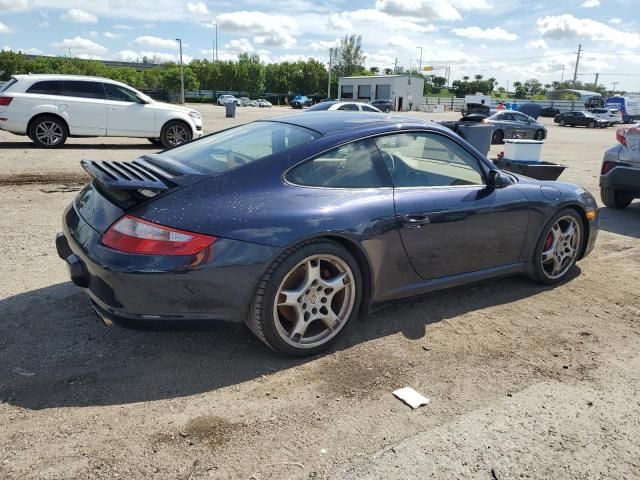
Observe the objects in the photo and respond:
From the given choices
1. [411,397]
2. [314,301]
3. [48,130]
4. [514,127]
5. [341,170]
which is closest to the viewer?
[411,397]

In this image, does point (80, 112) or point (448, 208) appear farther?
point (80, 112)

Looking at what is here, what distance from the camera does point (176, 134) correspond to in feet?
41.8

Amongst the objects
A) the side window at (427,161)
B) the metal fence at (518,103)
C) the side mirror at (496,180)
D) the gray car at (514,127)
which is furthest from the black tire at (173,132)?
the metal fence at (518,103)

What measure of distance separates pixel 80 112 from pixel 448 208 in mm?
10475

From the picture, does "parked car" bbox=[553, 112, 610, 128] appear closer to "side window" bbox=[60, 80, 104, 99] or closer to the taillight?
"side window" bbox=[60, 80, 104, 99]

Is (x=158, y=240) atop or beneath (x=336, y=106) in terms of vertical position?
beneath

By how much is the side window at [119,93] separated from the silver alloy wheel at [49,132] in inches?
51.1

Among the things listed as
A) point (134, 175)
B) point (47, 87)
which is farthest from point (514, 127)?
point (134, 175)

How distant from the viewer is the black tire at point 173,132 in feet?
41.3

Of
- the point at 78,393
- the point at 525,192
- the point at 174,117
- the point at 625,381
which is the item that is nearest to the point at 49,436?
the point at 78,393

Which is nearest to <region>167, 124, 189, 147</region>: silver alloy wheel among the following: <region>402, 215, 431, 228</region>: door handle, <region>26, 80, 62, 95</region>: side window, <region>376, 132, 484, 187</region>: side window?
<region>26, 80, 62, 95</region>: side window

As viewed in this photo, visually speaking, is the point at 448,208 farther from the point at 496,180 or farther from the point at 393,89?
the point at 393,89

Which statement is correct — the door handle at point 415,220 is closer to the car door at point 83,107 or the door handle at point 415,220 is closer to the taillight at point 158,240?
the taillight at point 158,240

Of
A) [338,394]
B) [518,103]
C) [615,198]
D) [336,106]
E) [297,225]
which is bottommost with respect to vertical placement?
[338,394]
